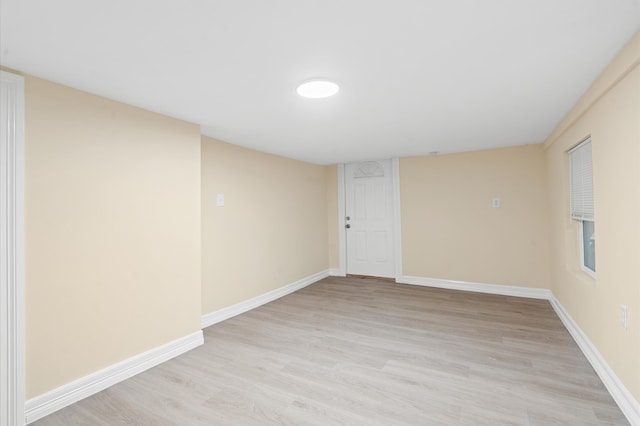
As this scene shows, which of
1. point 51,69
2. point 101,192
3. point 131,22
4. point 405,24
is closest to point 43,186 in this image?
point 101,192

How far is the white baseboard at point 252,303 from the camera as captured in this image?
3.42m

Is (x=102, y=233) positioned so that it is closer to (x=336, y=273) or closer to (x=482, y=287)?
(x=336, y=273)

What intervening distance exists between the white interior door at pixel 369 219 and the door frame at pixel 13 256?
180 inches

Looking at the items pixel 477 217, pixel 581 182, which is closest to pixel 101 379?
pixel 581 182

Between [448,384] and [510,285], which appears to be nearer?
[448,384]

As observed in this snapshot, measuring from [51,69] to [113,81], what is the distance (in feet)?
1.02

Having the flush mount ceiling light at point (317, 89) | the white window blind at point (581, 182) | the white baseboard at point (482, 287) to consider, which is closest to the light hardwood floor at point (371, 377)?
the white baseboard at point (482, 287)

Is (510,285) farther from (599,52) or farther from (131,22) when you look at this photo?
(131,22)

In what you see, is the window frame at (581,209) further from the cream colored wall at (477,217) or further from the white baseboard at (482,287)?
the white baseboard at (482,287)

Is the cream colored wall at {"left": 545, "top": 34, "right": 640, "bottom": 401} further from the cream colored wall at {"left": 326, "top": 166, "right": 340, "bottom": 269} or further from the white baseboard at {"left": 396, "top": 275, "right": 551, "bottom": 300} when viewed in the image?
the cream colored wall at {"left": 326, "top": 166, "right": 340, "bottom": 269}

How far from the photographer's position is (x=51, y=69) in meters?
1.82

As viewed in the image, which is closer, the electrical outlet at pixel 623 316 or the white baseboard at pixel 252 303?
the electrical outlet at pixel 623 316

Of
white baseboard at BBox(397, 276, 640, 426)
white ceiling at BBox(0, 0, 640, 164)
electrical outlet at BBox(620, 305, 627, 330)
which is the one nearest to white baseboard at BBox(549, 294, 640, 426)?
white baseboard at BBox(397, 276, 640, 426)

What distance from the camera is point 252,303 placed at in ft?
13.1
